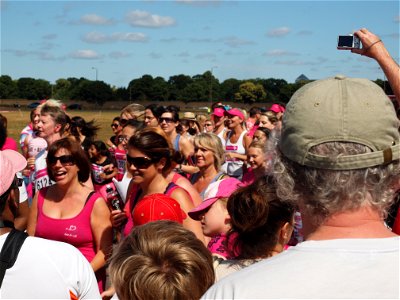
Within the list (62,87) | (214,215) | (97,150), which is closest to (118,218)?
(214,215)

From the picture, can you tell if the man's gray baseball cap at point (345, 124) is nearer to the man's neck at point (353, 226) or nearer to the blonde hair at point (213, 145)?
the man's neck at point (353, 226)

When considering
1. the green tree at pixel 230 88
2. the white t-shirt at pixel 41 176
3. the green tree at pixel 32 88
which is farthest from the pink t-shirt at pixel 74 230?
the green tree at pixel 32 88

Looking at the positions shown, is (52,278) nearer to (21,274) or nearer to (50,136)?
(21,274)

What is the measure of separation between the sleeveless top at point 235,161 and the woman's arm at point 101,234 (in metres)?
4.01

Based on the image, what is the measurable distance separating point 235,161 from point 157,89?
9510 cm

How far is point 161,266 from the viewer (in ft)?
6.94

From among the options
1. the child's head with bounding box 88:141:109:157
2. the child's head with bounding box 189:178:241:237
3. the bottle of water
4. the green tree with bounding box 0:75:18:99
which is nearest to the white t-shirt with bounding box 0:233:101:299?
the child's head with bounding box 189:178:241:237

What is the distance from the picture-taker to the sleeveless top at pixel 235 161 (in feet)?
27.7

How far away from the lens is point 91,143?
8211mm

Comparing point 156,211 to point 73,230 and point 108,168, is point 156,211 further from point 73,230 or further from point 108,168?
point 108,168

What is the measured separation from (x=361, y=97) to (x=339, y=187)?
0.24 meters

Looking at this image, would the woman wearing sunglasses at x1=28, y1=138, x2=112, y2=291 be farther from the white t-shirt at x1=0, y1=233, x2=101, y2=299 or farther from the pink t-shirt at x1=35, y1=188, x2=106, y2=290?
the white t-shirt at x1=0, y1=233, x2=101, y2=299

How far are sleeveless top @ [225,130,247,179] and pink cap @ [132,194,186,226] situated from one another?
4.80m

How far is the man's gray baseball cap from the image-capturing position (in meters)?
1.42
